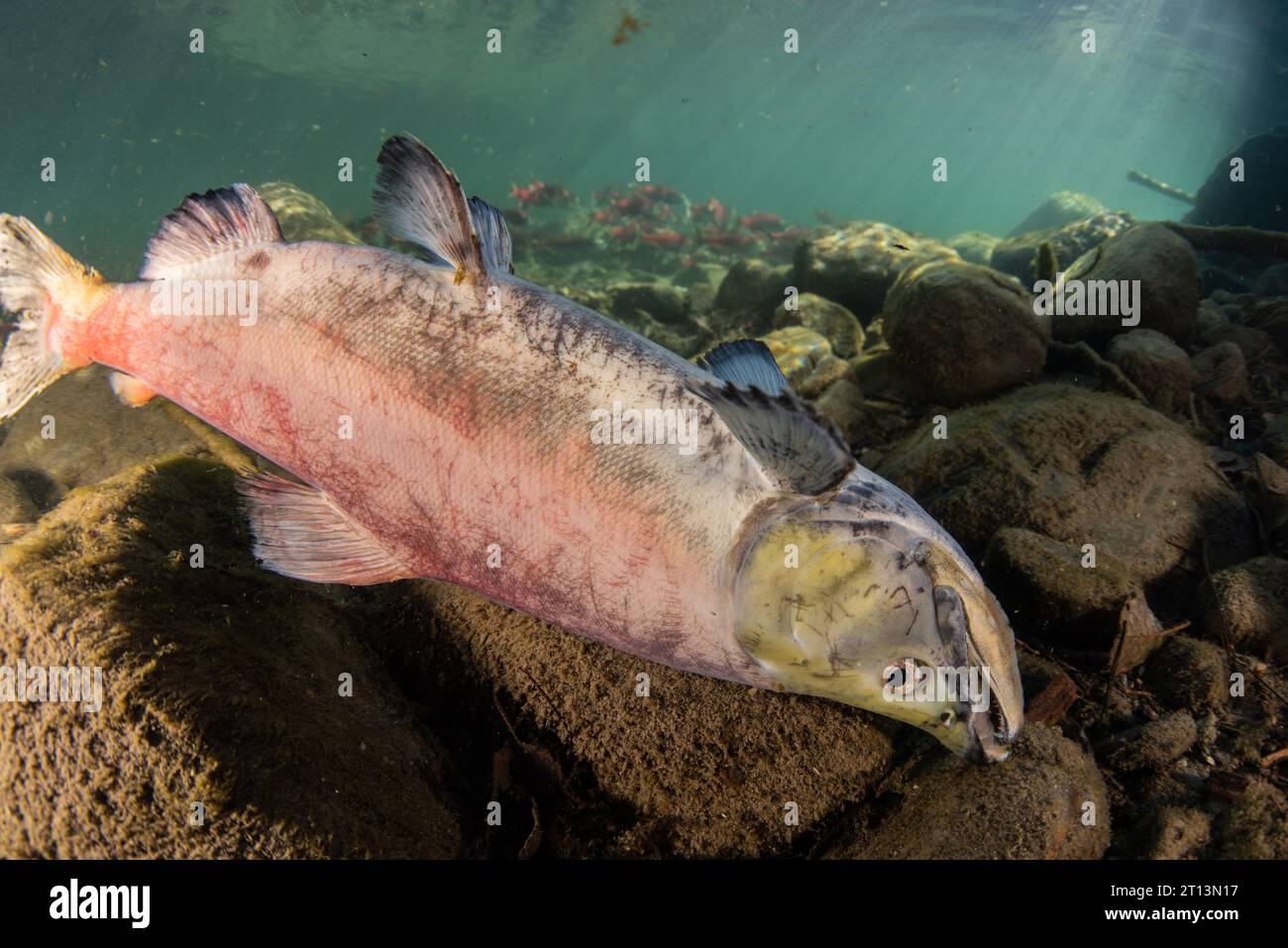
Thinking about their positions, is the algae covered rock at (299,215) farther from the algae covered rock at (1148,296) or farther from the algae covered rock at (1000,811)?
the algae covered rock at (1000,811)

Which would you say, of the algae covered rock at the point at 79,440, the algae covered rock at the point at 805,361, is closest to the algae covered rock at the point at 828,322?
the algae covered rock at the point at 805,361

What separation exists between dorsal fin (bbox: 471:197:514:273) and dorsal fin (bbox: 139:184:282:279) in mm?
736

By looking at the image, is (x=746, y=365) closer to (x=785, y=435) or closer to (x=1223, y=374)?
(x=785, y=435)

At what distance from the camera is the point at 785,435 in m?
1.38

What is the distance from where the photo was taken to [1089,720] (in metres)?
2.33

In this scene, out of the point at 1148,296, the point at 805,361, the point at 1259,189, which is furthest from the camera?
the point at 1259,189

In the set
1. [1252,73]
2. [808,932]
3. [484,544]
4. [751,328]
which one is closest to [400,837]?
[484,544]

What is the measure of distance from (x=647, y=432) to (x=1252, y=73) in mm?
41719

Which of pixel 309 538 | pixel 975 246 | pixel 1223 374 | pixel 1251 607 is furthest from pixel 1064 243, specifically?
pixel 309 538

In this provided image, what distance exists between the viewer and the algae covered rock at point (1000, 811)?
1743mm

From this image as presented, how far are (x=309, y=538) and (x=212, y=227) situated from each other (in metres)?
1.22

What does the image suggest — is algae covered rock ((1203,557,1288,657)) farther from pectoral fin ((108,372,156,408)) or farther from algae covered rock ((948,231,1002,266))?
algae covered rock ((948,231,1002,266))

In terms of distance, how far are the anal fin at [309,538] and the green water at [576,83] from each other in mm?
8924

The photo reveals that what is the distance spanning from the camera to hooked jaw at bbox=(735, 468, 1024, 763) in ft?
4.78
